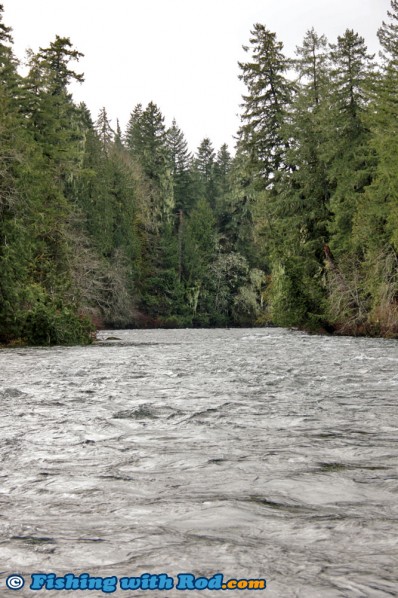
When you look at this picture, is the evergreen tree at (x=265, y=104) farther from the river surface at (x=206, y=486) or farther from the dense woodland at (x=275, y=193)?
the river surface at (x=206, y=486)

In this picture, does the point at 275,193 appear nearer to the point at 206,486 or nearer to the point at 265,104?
the point at 265,104

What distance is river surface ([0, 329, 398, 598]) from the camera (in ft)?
9.91

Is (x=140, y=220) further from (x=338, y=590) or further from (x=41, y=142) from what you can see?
(x=338, y=590)

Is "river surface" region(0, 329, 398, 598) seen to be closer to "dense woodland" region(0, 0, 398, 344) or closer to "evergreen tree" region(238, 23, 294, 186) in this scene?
"dense woodland" region(0, 0, 398, 344)

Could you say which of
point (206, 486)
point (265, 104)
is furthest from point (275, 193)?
point (206, 486)

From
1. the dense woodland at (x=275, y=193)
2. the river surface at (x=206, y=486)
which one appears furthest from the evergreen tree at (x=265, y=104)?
the river surface at (x=206, y=486)

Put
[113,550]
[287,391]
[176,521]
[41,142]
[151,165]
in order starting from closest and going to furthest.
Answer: [113,550] < [176,521] < [287,391] < [41,142] < [151,165]

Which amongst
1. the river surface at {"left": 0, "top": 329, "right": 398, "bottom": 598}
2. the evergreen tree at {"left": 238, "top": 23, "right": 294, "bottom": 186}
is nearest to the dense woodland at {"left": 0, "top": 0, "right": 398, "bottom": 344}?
the evergreen tree at {"left": 238, "top": 23, "right": 294, "bottom": 186}

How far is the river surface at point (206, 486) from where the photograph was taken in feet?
9.91

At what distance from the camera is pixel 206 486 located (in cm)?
442

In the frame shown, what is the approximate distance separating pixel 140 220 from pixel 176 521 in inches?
2171

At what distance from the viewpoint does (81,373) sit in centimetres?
1192

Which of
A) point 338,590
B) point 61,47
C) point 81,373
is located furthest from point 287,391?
point 61,47

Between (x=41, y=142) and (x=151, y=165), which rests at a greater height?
(x=151, y=165)
